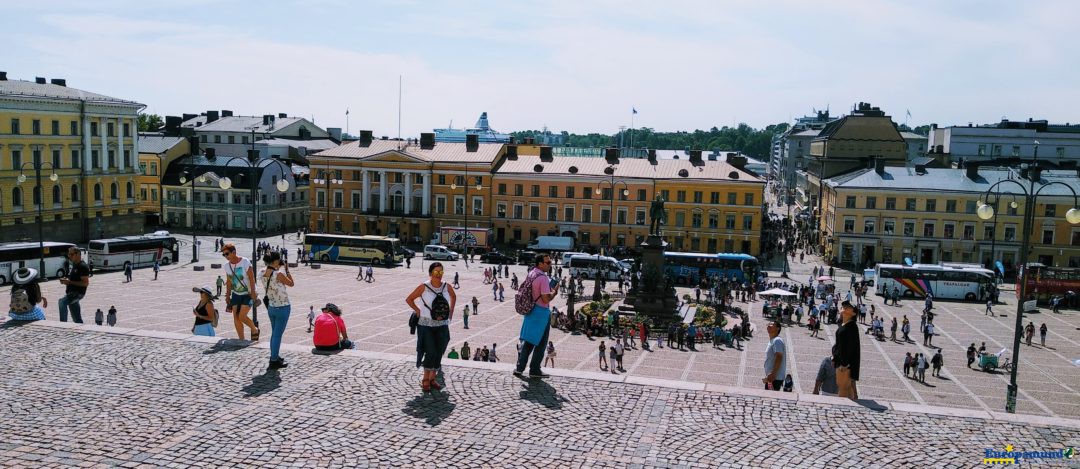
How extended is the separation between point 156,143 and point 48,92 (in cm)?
2229

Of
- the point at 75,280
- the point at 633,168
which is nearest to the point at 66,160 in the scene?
the point at 633,168

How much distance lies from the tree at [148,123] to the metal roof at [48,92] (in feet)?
187

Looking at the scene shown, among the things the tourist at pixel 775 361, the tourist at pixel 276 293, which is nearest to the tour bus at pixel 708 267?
the tourist at pixel 775 361

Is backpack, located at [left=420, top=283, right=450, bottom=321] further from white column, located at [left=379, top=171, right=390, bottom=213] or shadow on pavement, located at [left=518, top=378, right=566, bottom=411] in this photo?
white column, located at [left=379, top=171, right=390, bottom=213]

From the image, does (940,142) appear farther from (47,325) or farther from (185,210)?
(47,325)

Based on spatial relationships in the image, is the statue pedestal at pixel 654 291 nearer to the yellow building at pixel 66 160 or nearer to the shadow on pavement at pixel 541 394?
the shadow on pavement at pixel 541 394

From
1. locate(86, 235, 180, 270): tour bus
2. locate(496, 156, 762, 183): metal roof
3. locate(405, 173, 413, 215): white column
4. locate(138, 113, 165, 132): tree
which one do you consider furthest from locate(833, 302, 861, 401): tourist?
locate(138, 113, 165, 132): tree

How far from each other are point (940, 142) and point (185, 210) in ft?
295

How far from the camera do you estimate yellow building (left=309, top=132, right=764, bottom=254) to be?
73.8 meters

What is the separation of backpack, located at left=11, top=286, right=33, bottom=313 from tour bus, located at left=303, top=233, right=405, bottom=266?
158 feet

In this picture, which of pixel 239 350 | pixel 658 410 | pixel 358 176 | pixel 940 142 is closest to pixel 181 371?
pixel 239 350

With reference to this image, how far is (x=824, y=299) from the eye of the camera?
50406 millimetres

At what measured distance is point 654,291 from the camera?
43.9 metres

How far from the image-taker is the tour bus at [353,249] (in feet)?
216
